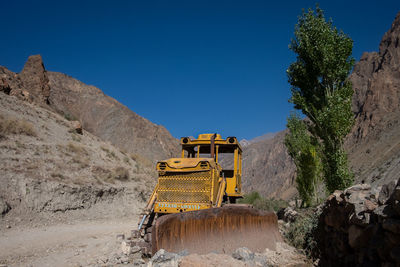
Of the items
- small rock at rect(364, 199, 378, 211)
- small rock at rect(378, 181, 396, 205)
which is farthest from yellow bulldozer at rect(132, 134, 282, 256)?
small rock at rect(378, 181, 396, 205)

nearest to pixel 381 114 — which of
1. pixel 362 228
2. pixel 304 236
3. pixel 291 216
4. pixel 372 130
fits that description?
pixel 372 130

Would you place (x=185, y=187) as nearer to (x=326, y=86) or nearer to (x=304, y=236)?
(x=304, y=236)

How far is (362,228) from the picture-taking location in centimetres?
492

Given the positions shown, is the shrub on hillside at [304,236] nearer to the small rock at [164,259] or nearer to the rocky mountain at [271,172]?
the small rock at [164,259]

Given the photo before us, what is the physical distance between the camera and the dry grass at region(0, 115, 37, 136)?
16.3 metres

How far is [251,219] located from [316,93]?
12.2 metres

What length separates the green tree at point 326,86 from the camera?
15031 millimetres

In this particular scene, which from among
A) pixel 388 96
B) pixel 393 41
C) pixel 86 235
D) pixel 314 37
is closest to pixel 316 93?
pixel 314 37

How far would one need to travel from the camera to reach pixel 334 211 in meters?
6.34

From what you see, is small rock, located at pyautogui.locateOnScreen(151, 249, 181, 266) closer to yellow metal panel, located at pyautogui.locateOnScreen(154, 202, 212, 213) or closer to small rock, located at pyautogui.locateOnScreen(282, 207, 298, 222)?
yellow metal panel, located at pyautogui.locateOnScreen(154, 202, 212, 213)

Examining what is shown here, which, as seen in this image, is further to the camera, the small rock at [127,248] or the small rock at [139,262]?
the small rock at [127,248]

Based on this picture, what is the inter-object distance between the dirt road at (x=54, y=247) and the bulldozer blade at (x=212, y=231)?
2112 mm

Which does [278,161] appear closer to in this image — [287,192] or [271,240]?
[287,192]

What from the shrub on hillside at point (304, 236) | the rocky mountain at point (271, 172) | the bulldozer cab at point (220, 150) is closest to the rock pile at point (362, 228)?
the shrub on hillside at point (304, 236)
